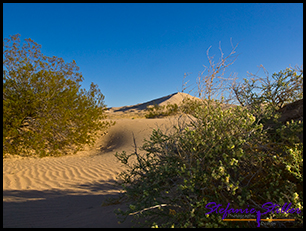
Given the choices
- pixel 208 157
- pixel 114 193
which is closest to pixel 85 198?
pixel 114 193

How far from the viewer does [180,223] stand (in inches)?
96.0

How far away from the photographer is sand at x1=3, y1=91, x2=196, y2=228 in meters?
A: 3.69

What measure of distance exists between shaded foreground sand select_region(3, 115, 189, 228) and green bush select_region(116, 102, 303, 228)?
926 millimetres

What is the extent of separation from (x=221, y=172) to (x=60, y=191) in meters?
4.76

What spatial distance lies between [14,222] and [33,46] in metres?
11.7

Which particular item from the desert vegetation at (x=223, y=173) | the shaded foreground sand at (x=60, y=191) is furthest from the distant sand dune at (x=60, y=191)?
the desert vegetation at (x=223, y=173)

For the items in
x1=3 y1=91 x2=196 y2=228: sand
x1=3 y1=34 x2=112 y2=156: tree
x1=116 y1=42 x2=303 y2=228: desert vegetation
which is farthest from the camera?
x1=3 y1=34 x2=112 y2=156: tree

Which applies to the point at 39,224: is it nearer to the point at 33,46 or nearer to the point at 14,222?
the point at 14,222

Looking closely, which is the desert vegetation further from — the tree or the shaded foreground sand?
the tree

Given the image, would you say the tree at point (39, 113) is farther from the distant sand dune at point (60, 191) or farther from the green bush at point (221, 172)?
the green bush at point (221, 172)

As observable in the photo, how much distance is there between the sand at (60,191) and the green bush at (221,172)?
29.0 inches

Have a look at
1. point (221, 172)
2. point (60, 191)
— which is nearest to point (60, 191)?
point (60, 191)

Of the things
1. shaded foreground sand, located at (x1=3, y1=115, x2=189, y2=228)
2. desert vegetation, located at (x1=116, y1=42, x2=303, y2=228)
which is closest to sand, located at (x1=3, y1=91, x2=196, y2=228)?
shaded foreground sand, located at (x1=3, y1=115, x2=189, y2=228)

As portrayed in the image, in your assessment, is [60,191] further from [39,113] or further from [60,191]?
[39,113]
